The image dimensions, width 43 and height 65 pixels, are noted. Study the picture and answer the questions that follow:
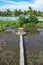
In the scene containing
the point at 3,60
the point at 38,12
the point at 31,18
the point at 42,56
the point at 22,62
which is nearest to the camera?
the point at 22,62

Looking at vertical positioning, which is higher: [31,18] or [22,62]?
[22,62]

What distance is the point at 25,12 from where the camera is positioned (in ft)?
135

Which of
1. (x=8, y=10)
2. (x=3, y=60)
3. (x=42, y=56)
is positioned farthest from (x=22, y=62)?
(x=8, y=10)

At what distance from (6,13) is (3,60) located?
1410 inches

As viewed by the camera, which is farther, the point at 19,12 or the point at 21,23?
the point at 19,12

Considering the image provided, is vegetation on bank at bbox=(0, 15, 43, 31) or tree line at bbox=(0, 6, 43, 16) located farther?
tree line at bbox=(0, 6, 43, 16)

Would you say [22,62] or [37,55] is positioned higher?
[22,62]

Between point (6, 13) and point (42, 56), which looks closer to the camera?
point (42, 56)

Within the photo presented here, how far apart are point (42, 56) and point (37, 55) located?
0.23 m

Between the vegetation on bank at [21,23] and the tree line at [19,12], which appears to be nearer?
the vegetation on bank at [21,23]

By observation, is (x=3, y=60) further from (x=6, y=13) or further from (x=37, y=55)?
(x=6, y=13)

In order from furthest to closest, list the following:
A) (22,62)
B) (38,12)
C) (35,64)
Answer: (38,12) → (35,64) → (22,62)

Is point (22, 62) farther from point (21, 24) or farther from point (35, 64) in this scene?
point (21, 24)

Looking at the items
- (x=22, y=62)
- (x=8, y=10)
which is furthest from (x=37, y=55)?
(x=8, y=10)
